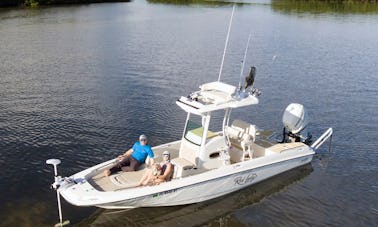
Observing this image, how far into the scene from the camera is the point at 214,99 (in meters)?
11.4

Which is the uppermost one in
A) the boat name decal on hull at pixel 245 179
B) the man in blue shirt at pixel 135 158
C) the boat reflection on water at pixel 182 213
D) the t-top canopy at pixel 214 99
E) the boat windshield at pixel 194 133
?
the t-top canopy at pixel 214 99

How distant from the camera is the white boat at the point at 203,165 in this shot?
32.3 feet

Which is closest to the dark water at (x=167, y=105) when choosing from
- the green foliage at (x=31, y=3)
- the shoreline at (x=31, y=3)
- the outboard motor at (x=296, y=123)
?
the outboard motor at (x=296, y=123)

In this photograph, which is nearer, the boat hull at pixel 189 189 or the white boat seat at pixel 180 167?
Result: the boat hull at pixel 189 189

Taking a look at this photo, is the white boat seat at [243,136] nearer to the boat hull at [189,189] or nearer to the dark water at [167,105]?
the boat hull at [189,189]

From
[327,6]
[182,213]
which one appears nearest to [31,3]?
[327,6]

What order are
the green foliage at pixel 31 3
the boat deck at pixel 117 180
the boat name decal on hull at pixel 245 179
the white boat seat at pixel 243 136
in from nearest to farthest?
1. the boat deck at pixel 117 180
2. the boat name decal on hull at pixel 245 179
3. the white boat seat at pixel 243 136
4. the green foliage at pixel 31 3

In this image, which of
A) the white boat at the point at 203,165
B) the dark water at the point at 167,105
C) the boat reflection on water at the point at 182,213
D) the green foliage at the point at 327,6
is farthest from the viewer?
the green foliage at the point at 327,6

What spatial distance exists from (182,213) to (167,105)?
8743 mm

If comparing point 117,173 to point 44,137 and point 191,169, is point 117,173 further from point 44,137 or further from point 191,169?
point 44,137

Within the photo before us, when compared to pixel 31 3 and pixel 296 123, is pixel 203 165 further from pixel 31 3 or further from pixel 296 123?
pixel 31 3

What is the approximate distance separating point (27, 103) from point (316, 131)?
13270 mm

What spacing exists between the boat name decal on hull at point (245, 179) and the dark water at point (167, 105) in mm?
455

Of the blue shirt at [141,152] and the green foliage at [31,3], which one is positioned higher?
the green foliage at [31,3]
